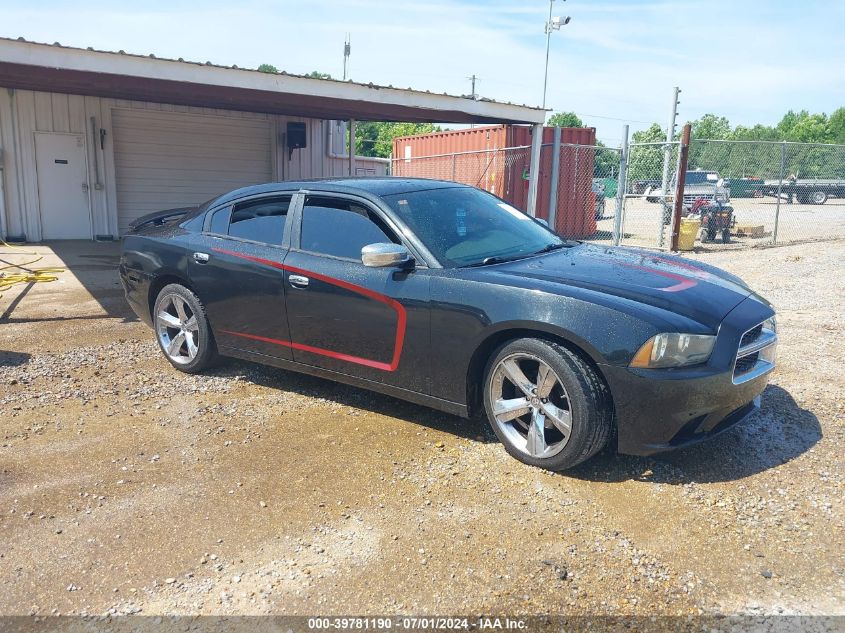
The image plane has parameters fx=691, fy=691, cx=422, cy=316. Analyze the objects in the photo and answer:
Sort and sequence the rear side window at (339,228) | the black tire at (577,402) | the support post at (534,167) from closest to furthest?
1. the black tire at (577,402)
2. the rear side window at (339,228)
3. the support post at (534,167)

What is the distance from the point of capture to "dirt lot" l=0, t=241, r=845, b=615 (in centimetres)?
277

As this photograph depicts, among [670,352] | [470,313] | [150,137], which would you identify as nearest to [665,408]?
[670,352]

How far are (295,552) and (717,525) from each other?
194 centimetres

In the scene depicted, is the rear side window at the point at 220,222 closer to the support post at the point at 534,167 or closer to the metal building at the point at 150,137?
the metal building at the point at 150,137

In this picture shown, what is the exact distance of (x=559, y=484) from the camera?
3.61m

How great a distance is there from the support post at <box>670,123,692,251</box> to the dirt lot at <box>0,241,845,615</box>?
315 inches

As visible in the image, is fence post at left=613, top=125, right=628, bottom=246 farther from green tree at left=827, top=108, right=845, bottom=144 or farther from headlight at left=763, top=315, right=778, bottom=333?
green tree at left=827, top=108, right=845, bottom=144

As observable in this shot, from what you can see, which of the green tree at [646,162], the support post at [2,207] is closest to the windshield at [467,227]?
the support post at [2,207]

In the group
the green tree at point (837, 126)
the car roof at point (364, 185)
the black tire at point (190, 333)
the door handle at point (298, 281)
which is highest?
the green tree at point (837, 126)

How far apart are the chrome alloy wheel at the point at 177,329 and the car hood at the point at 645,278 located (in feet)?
8.79

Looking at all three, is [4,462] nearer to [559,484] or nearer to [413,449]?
[413,449]

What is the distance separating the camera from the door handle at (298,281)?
456 cm

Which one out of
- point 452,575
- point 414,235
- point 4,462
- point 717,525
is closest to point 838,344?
point 717,525

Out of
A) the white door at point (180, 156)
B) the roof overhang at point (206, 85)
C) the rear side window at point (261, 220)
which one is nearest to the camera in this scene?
the rear side window at point (261, 220)
